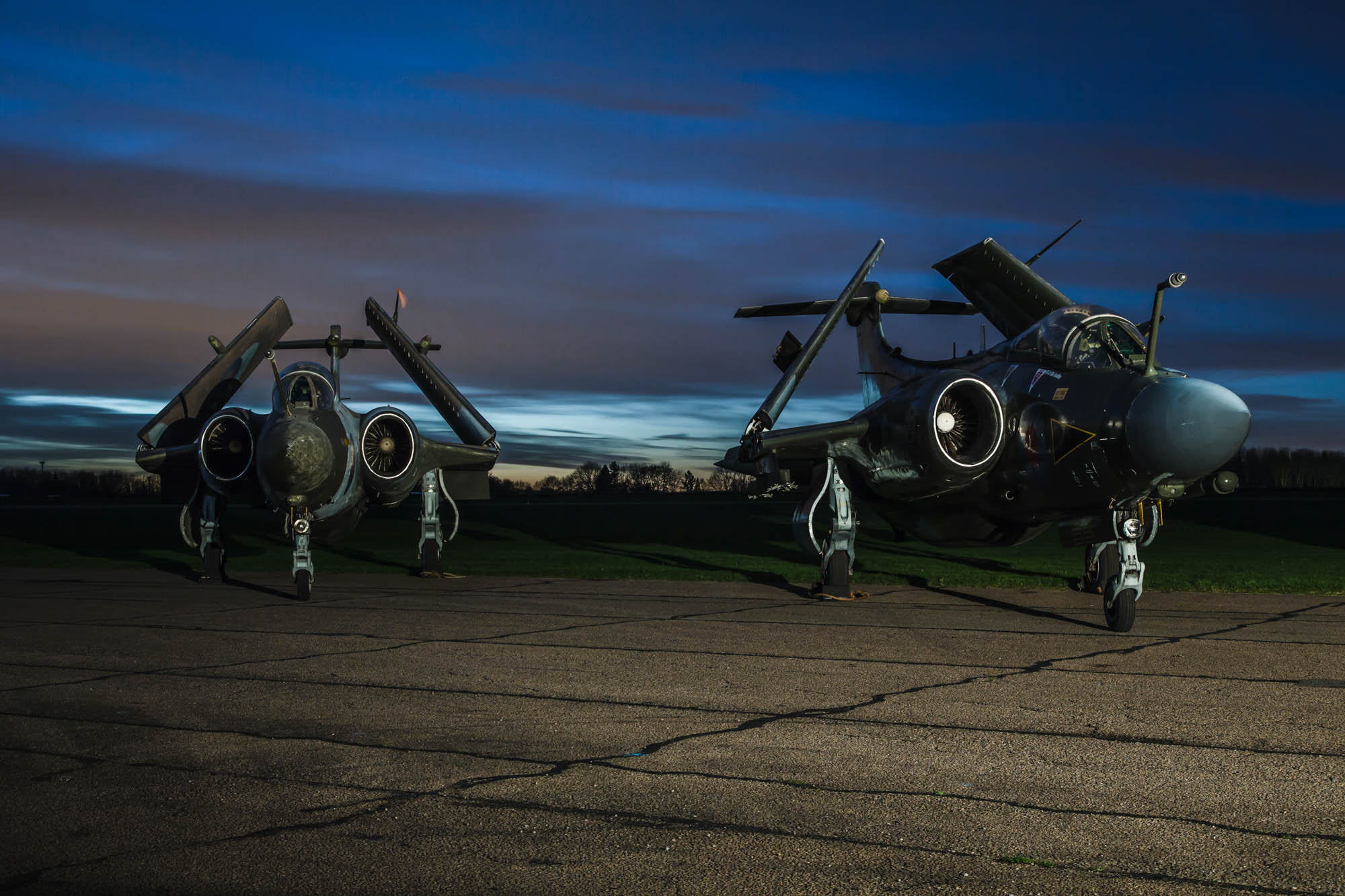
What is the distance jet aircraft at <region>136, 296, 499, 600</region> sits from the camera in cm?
1641

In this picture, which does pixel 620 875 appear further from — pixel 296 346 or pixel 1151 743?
pixel 296 346

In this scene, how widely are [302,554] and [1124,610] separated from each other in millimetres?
11151

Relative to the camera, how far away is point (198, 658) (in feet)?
36.1

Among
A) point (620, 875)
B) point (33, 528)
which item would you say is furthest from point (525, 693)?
point (33, 528)

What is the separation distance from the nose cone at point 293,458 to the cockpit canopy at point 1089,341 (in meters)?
9.71

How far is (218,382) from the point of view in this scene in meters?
20.3

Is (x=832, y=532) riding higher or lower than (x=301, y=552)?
higher

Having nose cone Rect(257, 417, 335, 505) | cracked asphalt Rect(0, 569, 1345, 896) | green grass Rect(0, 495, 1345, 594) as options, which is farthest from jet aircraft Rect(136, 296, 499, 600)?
cracked asphalt Rect(0, 569, 1345, 896)

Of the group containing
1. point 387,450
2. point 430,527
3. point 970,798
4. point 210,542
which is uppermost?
point 387,450

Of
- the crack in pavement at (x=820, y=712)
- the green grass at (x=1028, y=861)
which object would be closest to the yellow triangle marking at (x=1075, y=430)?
the crack in pavement at (x=820, y=712)

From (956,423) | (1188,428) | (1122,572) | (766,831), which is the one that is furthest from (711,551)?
(766,831)

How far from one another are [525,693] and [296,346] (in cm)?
1504

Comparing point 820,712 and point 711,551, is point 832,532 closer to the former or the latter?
point 820,712

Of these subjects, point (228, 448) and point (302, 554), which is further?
point (228, 448)
